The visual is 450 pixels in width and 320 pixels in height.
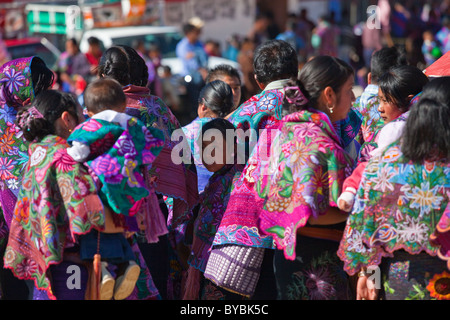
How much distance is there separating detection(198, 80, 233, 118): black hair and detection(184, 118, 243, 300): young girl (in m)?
0.49

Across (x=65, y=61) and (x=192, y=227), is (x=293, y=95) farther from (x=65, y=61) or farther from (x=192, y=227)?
(x=65, y=61)

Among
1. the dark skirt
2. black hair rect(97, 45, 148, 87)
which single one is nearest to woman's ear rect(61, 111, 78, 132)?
the dark skirt

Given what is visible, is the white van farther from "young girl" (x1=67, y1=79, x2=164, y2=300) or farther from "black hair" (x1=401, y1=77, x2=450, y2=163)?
"black hair" (x1=401, y1=77, x2=450, y2=163)

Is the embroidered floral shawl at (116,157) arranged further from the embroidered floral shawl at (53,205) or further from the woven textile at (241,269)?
the woven textile at (241,269)

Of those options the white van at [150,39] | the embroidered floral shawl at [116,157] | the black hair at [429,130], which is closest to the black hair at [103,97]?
the embroidered floral shawl at [116,157]

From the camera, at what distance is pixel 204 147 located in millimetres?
4586

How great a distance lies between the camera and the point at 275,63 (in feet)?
15.2

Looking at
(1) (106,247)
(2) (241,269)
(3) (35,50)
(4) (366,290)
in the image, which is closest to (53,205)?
(1) (106,247)

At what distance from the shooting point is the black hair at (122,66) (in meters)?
4.62

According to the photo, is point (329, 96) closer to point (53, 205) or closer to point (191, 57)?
point (53, 205)

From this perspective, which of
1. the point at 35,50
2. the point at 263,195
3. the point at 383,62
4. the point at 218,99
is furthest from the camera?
the point at 35,50

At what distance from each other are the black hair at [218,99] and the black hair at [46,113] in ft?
4.61

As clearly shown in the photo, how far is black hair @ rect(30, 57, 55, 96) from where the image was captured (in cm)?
443

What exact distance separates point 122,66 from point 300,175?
1576 millimetres
